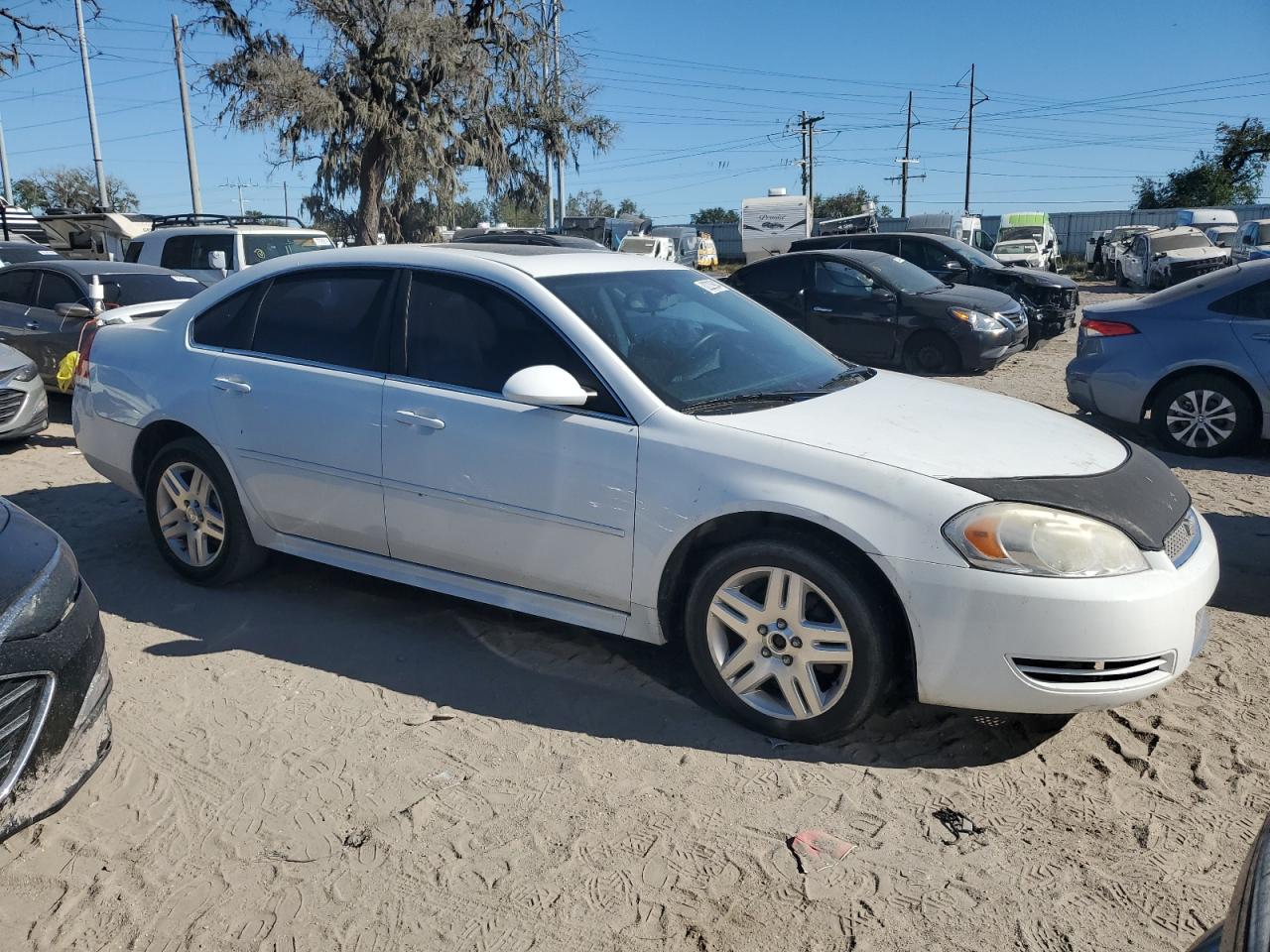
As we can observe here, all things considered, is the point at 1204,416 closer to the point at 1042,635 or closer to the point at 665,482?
the point at 1042,635

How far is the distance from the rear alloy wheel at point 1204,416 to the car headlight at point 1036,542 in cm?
530

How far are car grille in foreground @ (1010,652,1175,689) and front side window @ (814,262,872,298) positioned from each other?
9297 mm

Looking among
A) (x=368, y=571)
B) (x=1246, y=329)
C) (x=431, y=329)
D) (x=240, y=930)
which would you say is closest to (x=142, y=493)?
(x=368, y=571)

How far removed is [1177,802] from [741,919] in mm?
1466

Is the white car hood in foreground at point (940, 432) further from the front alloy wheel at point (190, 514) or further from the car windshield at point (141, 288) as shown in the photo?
the car windshield at point (141, 288)

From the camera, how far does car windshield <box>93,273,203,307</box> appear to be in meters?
10.2

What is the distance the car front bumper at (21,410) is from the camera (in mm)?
8094

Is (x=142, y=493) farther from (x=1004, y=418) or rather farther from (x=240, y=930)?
(x=1004, y=418)

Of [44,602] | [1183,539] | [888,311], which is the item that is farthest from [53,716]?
[888,311]

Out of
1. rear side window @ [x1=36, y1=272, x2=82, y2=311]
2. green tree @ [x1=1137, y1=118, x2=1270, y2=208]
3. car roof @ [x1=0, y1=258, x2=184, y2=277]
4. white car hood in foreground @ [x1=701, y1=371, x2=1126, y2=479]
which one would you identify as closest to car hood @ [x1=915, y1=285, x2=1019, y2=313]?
white car hood in foreground @ [x1=701, y1=371, x2=1126, y2=479]

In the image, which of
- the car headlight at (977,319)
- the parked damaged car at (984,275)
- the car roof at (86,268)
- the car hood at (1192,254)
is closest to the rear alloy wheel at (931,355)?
the car headlight at (977,319)

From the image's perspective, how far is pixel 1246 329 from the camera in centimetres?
752

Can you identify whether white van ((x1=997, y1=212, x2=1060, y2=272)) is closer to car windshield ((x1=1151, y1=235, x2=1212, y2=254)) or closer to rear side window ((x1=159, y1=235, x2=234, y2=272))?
car windshield ((x1=1151, y1=235, x2=1212, y2=254))

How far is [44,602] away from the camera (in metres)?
2.98
